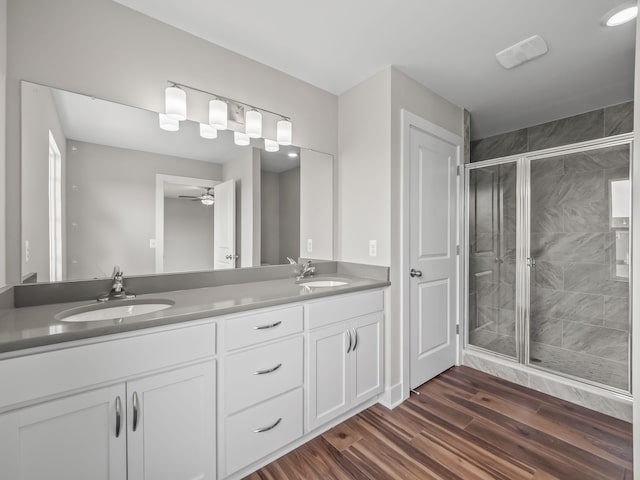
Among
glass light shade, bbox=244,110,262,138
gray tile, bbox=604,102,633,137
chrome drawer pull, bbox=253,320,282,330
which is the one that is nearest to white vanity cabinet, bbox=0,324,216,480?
chrome drawer pull, bbox=253,320,282,330

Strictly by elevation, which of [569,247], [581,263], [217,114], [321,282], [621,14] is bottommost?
[321,282]

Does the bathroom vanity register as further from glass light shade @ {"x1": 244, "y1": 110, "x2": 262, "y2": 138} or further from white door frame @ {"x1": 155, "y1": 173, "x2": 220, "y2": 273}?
glass light shade @ {"x1": 244, "y1": 110, "x2": 262, "y2": 138}

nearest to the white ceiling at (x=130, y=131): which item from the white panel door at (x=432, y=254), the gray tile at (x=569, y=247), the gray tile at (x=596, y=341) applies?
the white panel door at (x=432, y=254)

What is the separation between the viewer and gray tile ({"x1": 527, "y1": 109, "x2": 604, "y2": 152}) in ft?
8.97

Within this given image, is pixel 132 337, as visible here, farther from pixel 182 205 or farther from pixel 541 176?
pixel 541 176

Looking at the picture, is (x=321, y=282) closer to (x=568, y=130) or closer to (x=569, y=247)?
(x=569, y=247)

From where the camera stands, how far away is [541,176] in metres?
2.53

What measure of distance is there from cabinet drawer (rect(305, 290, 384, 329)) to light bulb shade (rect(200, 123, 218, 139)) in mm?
1209

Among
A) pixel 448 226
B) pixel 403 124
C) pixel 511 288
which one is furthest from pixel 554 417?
pixel 403 124

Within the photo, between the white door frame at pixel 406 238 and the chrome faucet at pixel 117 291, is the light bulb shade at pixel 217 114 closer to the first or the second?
the chrome faucet at pixel 117 291

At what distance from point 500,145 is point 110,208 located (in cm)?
382

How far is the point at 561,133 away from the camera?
2.93 metres

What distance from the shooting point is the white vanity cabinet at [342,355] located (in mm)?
1642

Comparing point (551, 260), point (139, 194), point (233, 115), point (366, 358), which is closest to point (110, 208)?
point (139, 194)
